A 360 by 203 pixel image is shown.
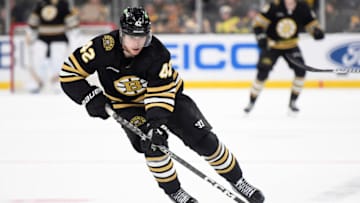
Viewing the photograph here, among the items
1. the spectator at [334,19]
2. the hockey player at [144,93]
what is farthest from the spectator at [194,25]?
the hockey player at [144,93]

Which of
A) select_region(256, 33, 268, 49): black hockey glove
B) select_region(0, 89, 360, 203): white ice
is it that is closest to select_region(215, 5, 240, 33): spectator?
select_region(0, 89, 360, 203): white ice

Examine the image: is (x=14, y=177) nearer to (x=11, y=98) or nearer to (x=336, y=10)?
(x=11, y=98)

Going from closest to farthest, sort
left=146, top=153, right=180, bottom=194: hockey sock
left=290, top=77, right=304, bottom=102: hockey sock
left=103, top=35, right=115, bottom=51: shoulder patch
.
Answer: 1. left=103, top=35, right=115, bottom=51: shoulder patch
2. left=146, top=153, right=180, bottom=194: hockey sock
3. left=290, top=77, right=304, bottom=102: hockey sock

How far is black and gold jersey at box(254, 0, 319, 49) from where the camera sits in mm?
6695

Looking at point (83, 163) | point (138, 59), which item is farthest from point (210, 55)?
point (138, 59)

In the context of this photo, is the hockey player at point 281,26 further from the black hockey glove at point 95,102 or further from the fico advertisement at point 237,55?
the black hockey glove at point 95,102

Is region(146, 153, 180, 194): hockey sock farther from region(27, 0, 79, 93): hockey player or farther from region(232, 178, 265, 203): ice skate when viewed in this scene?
region(27, 0, 79, 93): hockey player

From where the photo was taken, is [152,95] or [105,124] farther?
[105,124]

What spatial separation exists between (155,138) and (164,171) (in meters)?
0.24

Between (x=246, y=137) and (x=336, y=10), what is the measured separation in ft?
14.1

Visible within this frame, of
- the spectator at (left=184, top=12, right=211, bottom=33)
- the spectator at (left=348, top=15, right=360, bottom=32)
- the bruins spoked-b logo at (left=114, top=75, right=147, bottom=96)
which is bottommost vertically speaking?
the spectator at (left=184, top=12, right=211, bottom=33)

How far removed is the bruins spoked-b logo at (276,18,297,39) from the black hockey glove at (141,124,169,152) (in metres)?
3.71

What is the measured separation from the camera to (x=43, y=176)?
4219 millimetres

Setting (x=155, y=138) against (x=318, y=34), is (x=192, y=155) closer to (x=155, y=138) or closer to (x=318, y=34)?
(x=155, y=138)
